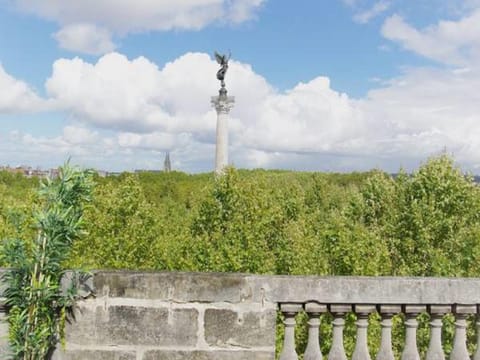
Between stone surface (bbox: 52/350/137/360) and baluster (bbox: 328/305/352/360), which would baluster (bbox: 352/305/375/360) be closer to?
baluster (bbox: 328/305/352/360)

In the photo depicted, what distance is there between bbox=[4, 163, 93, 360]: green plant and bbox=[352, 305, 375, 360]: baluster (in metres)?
2.00

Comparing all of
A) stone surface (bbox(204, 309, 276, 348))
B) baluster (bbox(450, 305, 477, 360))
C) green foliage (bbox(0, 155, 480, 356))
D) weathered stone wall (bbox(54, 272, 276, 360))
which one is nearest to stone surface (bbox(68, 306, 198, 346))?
weathered stone wall (bbox(54, 272, 276, 360))

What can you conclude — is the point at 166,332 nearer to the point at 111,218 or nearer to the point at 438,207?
the point at 111,218

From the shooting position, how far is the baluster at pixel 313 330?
3.59m

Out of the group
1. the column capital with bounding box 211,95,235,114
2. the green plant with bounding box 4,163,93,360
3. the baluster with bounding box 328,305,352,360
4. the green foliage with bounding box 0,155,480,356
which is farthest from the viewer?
the column capital with bounding box 211,95,235,114

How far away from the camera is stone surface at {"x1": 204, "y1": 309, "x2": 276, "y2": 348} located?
3672 millimetres

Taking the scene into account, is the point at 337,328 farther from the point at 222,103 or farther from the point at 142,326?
the point at 222,103

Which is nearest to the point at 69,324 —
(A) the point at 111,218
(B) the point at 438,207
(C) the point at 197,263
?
(C) the point at 197,263

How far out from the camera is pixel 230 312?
145 inches

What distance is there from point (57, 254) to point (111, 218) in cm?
1678

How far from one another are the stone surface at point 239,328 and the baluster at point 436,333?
3.63ft

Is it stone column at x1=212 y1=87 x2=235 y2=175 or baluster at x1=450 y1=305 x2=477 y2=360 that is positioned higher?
stone column at x1=212 y1=87 x2=235 y2=175

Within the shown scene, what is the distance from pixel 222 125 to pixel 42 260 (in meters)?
25.9

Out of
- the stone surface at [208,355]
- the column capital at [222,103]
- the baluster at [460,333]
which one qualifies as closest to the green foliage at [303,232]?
the column capital at [222,103]
